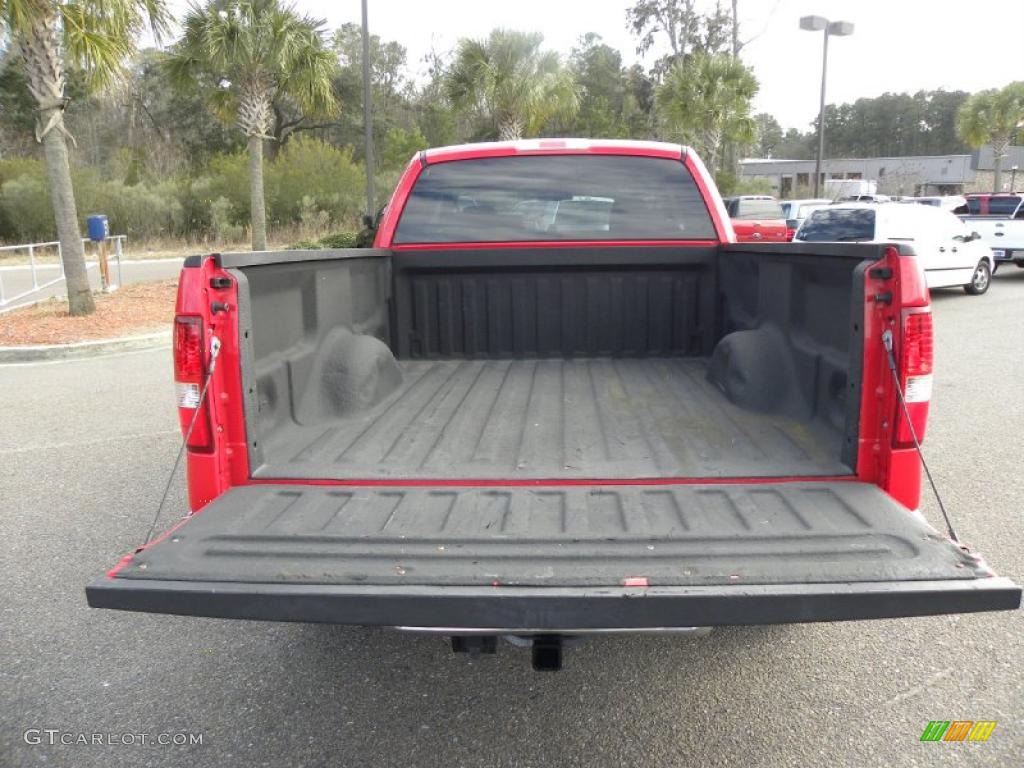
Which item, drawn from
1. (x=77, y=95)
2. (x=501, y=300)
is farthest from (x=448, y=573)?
(x=77, y=95)

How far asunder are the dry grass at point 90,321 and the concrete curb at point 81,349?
12.8 inches

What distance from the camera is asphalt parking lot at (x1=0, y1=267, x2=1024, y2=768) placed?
2.51 metres

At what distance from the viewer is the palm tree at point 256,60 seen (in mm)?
16422

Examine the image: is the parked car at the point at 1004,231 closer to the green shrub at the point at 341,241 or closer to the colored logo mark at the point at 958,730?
the green shrub at the point at 341,241

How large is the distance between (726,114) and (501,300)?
27.5m

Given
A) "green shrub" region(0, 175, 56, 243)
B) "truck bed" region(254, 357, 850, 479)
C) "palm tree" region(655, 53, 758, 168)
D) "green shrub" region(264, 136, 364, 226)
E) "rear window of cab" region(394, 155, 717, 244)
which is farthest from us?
"green shrub" region(264, 136, 364, 226)

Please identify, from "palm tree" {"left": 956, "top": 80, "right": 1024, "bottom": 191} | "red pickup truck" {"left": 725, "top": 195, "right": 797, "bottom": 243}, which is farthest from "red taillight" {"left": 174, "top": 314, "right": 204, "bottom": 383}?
"palm tree" {"left": 956, "top": 80, "right": 1024, "bottom": 191}

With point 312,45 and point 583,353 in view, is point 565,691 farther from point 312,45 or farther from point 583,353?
point 312,45

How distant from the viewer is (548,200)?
4.46 metres

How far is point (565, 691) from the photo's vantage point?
2854 millimetres

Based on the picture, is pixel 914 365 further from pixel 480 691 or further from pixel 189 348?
pixel 189 348

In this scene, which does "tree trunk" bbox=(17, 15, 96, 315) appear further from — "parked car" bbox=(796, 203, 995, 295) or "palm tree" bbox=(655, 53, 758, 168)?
"palm tree" bbox=(655, 53, 758, 168)

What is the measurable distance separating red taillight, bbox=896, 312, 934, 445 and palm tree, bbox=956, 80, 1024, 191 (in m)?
43.8

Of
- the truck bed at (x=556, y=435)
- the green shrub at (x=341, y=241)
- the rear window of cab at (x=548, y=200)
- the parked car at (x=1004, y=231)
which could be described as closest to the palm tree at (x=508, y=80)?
the green shrub at (x=341, y=241)
